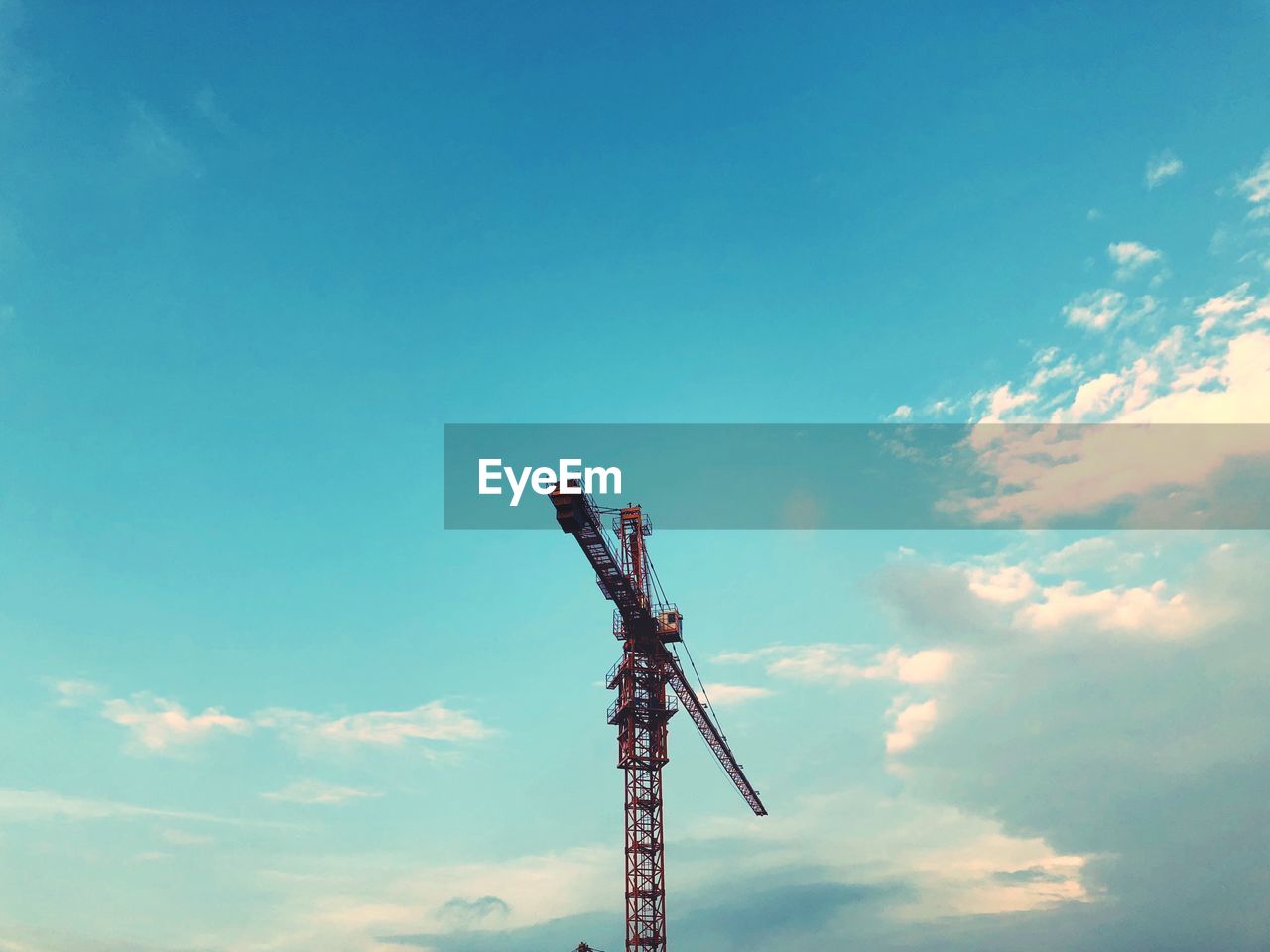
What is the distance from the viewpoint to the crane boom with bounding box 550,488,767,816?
72000 millimetres

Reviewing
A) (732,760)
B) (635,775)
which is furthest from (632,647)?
(732,760)

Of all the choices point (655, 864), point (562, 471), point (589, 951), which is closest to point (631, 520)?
point (562, 471)

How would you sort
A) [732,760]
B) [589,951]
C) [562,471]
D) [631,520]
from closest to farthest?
[562,471] → [589,951] → [631,520] → [732,760]

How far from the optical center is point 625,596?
82312 millimetres

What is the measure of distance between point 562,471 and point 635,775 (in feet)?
94.2

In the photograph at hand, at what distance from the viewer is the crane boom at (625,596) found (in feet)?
236

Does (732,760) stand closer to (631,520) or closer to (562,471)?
(631,520)

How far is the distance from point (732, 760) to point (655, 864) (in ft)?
73.9

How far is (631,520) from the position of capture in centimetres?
8812

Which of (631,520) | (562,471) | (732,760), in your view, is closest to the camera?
(562,471)

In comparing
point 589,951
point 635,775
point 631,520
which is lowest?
point 589,951

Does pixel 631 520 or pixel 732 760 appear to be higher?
pixel 631 520

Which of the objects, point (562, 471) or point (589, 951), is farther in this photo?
point (589, 951)

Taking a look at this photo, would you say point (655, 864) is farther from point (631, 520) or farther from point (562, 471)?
point (562, 471)
